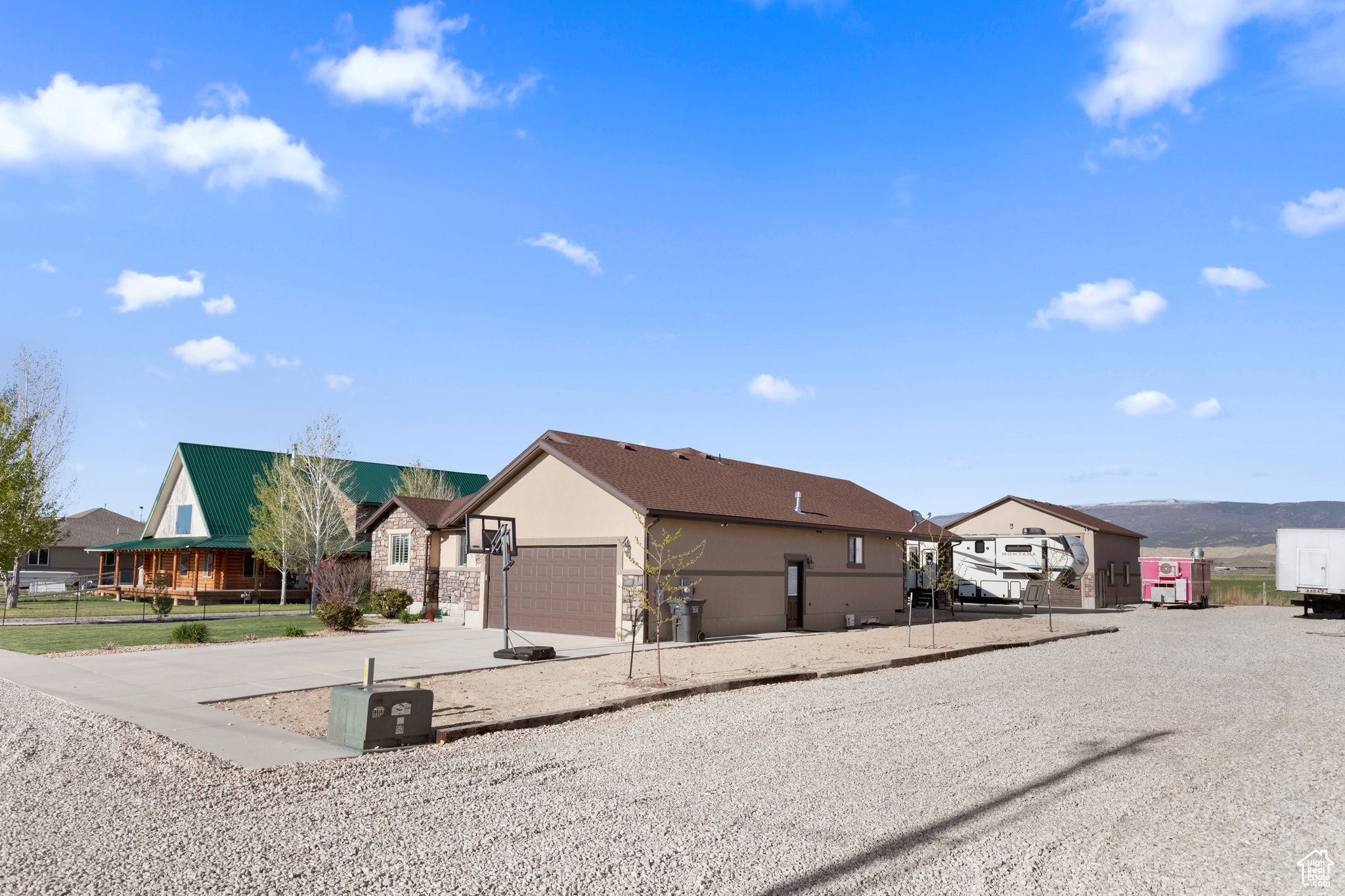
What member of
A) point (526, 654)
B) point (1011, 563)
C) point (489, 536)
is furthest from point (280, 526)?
point (1011, 563)

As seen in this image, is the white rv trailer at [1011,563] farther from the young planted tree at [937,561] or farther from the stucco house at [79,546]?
the stucco house at [79,546]

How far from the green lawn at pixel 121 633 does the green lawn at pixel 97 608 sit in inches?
200

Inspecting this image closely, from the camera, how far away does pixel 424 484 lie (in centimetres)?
4741

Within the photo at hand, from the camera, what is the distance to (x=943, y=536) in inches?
1390

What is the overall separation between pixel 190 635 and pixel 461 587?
9.31 metres

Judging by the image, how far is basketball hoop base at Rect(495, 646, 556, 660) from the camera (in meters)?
17.2

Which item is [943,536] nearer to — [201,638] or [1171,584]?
[1171,584]

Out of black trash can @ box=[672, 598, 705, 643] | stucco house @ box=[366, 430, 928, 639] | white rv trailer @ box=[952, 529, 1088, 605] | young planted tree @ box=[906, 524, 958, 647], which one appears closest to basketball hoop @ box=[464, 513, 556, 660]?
stucco house @ box=[366, 430, 928, 639]

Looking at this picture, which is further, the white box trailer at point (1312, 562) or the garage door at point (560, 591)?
the white box trailer at point (1312, 562)

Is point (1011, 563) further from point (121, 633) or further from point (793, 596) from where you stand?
point (121, 633)

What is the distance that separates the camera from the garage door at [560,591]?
73.8 ft

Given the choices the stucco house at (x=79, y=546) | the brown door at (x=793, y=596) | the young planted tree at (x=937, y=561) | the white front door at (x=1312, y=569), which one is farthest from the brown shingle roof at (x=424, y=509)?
the white front door at (x=1312, y=569)

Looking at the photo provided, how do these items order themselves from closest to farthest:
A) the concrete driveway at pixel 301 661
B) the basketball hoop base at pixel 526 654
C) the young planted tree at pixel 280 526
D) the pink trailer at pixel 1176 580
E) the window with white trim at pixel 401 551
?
the concrete driveway at pixel 301 661 → the basketball hoop base at pixel 526 654 → the window with white trim at pixel 401 551 → the young planted tree at pixel 280 526 → the pink trailer at pixel 1176 580

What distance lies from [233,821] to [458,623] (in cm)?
2171
